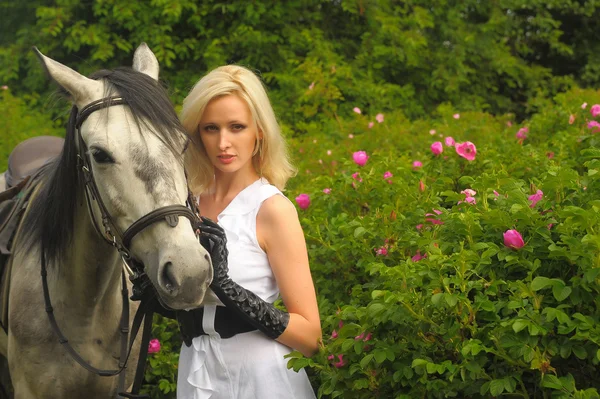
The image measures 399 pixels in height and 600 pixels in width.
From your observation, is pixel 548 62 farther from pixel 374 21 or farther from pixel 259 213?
pixel 259 213

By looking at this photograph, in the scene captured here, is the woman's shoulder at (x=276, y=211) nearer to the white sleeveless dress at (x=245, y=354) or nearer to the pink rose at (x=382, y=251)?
the white sleeveless dress at (x=245, y=354)

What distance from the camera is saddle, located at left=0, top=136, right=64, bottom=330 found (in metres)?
3.34

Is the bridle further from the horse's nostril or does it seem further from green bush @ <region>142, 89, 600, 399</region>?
green bush @ <region>142, 89, 600, 399</region>

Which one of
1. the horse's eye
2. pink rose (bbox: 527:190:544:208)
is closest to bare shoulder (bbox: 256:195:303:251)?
the horse's eye

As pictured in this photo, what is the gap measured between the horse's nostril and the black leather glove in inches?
8.4

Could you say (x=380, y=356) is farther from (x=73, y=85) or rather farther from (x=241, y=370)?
(x=73, y=85)

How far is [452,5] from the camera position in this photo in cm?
957

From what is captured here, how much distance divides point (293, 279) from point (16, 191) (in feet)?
6.54

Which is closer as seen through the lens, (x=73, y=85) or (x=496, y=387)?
(x=496, y=387)

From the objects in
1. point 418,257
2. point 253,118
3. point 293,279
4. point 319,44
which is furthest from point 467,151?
point 319,44

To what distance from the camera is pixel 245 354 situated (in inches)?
99.0

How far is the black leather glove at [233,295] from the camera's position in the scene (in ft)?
7.69

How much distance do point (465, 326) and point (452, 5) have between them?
8072 millimetres

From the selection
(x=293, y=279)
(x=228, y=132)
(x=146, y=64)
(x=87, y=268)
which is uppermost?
(x=146, y=64)
